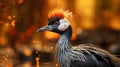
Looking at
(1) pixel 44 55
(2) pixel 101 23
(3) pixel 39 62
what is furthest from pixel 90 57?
(2) pixel 101 23

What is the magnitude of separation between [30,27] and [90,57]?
6513 millimetres

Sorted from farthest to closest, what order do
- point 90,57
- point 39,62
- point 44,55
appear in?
point 44,55 → point 39,62 → point 90,57

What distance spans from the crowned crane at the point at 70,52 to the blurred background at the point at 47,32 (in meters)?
5.35

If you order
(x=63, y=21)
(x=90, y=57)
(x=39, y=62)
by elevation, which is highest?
(x=39, y=62)

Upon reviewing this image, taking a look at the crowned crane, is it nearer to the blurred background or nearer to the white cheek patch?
the white cheek patch

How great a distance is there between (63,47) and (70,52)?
0.11 m

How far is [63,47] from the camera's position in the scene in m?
7.17

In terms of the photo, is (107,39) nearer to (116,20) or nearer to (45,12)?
(116,20)

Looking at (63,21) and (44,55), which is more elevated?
(44,55)

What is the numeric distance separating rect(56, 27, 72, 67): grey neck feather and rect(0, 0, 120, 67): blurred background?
5.35m

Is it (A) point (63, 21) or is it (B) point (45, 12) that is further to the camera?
(B) point (45, 12)

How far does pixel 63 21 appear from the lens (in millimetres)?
7176

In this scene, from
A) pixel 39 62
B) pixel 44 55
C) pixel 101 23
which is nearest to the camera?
pixel 39 62

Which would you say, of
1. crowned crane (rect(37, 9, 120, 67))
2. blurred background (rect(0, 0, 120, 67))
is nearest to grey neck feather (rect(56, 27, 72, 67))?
crowned crane (rect(37, 9, 120, 67))
